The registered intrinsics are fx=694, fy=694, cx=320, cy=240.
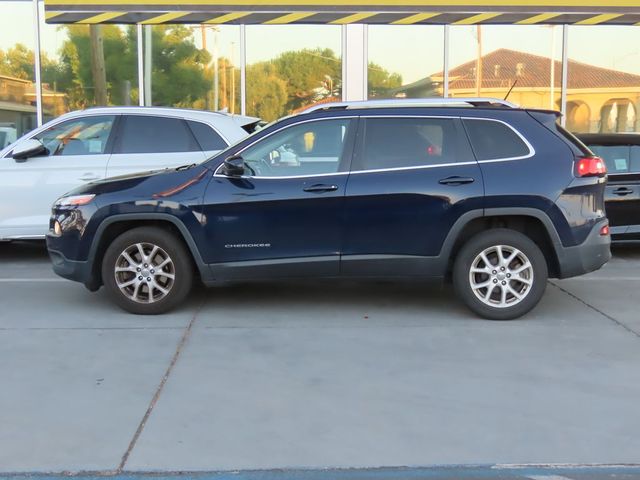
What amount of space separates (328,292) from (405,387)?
2.65 metres

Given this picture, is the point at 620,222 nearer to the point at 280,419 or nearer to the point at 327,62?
the point at 280,419

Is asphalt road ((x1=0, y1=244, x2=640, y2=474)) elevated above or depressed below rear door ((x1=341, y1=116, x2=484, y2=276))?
below

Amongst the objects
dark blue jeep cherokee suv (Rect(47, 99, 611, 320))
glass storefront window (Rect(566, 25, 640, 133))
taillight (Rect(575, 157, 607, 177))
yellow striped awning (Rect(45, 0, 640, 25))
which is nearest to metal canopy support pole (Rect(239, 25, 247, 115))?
yellow striped awning (Rect(45, 0, 640, 25))

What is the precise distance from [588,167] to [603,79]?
9.25 metres

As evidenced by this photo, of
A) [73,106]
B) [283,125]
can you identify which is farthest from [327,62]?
[283,125]

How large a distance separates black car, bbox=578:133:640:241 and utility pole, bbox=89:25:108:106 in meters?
9.31

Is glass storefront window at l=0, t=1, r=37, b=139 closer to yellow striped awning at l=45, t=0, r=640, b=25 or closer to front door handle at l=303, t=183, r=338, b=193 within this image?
yellow striped awning at l=45, t=0, r=640, b=25

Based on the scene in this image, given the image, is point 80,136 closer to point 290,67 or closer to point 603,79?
point 290,67

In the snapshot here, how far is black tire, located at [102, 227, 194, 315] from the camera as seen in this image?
5.96 meters

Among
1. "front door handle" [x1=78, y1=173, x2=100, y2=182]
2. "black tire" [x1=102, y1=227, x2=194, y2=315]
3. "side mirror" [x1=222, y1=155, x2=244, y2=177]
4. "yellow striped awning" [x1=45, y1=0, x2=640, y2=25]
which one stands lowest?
"black tire" [x1=102, y1=227, x2=194, y2=315]

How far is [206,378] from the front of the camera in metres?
4.62

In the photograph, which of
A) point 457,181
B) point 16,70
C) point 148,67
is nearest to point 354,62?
point 148,67

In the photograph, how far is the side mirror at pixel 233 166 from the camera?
5.84 m

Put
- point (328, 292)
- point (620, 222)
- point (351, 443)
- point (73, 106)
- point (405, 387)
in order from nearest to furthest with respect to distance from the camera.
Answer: point (351, 443) → point (405, 387) → point (328, 292) → point (620, 222) → point (73, 106)
